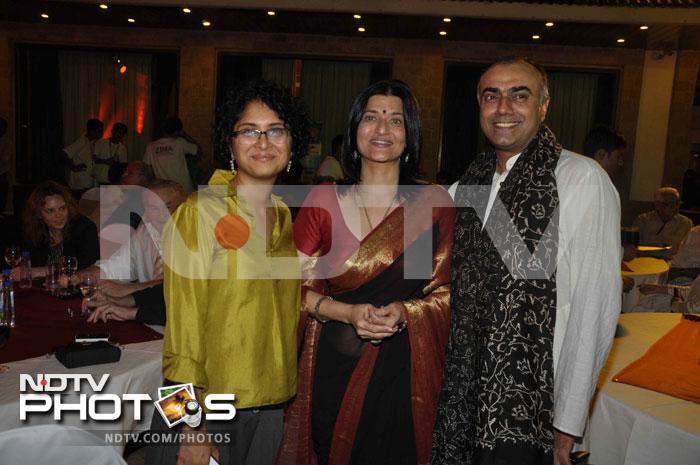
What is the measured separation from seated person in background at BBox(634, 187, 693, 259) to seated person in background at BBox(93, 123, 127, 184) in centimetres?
745

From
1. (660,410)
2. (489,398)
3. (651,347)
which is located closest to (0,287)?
(489,398)

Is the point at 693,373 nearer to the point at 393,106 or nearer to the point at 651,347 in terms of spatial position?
the point at 651,347

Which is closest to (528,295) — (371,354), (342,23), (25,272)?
(371,354)

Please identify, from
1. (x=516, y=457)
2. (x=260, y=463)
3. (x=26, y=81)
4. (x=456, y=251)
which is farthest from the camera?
(x=26, y=81)

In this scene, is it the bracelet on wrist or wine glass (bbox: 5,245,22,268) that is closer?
the bracelet on wrist

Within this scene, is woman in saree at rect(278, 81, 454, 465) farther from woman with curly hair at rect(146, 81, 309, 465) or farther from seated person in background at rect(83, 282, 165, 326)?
seated person in background at rect(83, 282, 165, 326)

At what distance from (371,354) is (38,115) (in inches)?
419

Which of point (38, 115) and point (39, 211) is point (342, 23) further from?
point (39, 211)

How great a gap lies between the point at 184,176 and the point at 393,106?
6484 millimetres

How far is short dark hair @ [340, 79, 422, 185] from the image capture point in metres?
1.98

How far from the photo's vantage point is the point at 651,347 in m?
2.48

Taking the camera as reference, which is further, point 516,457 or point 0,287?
point 0,287

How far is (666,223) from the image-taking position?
19.9 feet
